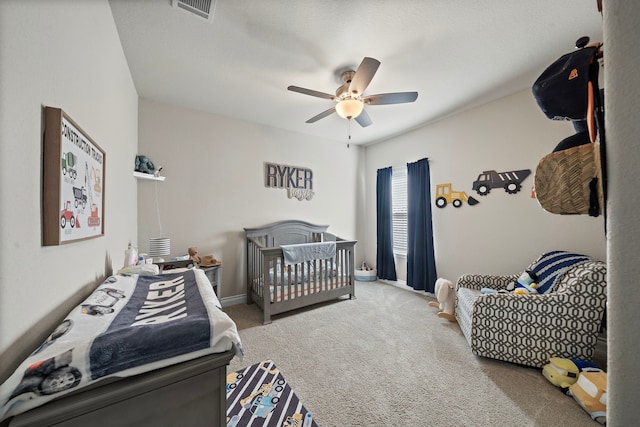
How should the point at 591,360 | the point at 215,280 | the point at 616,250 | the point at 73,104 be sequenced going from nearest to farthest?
the point at 616,250 → the point at 73,104 → the point at 591,360 → the point at 215,280

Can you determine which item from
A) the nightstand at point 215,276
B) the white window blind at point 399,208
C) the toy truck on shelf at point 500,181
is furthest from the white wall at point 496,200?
the nightstand at point 215,276

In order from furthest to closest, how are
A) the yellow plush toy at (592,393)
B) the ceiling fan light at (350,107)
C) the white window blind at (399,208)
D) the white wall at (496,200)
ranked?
the white window blind at (399,208)
the white wall at (496,200)
the ceiling fan light at (350,107)
the yellow plush toy at (592,393)

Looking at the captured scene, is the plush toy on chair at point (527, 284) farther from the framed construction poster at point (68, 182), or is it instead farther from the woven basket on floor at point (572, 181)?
the framed construction poster at point (68, 182)

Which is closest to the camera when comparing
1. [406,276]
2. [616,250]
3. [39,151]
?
[616,250]

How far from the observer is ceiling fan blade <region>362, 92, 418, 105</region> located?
1.91 m

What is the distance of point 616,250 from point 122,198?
8.36 ft

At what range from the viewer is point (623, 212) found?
0.39 m

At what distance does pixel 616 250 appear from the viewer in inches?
15.8

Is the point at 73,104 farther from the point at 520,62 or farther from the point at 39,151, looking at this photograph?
the point at 520,62

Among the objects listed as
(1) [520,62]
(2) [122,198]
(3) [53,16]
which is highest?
(1) [520,62]

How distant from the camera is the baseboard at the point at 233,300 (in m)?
2.92

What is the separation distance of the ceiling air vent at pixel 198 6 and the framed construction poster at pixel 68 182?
100 cm

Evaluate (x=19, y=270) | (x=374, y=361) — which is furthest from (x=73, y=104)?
(x=374, y=361)

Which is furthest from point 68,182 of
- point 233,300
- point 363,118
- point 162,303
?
point 233,300
